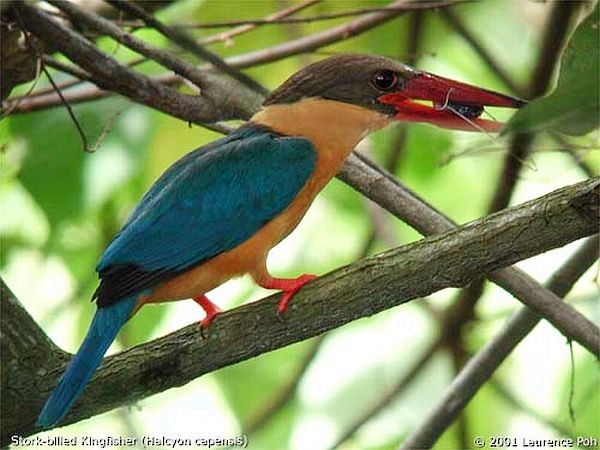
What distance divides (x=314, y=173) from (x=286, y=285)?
401mm

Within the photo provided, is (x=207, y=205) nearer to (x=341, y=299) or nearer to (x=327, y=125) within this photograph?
(x=327, y=125)

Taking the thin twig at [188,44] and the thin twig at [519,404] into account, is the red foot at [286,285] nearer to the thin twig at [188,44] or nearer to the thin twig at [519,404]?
the thin twig at [188,44]

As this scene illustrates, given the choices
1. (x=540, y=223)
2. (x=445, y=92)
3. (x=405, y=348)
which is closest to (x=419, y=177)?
(x=405, y=348)

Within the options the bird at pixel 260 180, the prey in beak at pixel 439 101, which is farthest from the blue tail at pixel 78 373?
the prey in beak at pixel 439 101

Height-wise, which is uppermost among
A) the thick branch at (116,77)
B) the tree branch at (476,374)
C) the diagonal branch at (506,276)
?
the thick branch at (116,77)

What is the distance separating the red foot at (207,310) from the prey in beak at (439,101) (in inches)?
24.9

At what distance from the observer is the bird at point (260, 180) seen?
8.20ft

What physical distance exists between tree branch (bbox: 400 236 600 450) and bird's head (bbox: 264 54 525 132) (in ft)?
1.65

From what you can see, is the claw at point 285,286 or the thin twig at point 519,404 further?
the thin twig at point 519,404

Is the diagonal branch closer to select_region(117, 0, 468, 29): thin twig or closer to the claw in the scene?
the claw

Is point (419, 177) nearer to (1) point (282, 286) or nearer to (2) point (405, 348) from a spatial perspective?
(2) point (405, 348)

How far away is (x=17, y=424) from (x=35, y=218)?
1613 mm

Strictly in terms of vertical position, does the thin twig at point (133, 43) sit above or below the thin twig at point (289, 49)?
above

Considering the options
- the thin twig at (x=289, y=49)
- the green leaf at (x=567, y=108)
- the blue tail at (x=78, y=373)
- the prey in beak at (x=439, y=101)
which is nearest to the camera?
the green leaf at (x=567, y=108)
